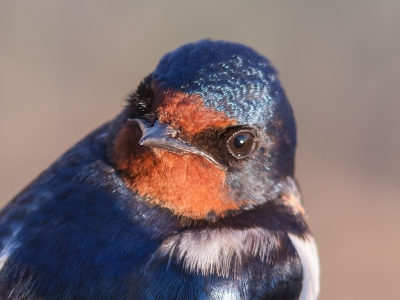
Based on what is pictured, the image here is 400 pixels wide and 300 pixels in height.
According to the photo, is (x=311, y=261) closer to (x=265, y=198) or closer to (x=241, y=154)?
(x=265, y=198)

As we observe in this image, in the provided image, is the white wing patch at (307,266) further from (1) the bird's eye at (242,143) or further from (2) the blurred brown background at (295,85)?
(2) the blurred brown background at (295,85)

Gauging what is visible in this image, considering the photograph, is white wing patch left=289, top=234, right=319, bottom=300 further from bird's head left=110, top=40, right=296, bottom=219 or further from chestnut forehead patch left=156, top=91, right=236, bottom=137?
chestnut forehead patch left=156, top=91, right=236, bottom=137

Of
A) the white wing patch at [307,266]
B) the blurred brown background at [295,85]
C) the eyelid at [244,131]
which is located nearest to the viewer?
the eyelid at [244,131]

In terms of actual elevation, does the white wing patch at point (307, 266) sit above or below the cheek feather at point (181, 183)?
below

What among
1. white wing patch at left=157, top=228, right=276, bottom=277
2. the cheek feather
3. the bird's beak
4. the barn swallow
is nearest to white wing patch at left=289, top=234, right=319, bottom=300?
the barn swallow

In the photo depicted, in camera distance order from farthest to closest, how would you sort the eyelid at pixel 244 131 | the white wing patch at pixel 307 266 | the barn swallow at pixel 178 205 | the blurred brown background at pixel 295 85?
the blurred brown background at pixel 295 85, the white wing patch at pixel 307 266, the eyelid at pixel 244 131, the barn swallow at pixel 178 205

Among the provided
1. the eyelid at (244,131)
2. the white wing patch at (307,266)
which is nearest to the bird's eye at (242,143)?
the eyelid at (244,131)

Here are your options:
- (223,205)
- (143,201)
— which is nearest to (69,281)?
(143,201)

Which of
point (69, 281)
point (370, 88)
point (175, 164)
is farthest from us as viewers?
point (370, 88)
